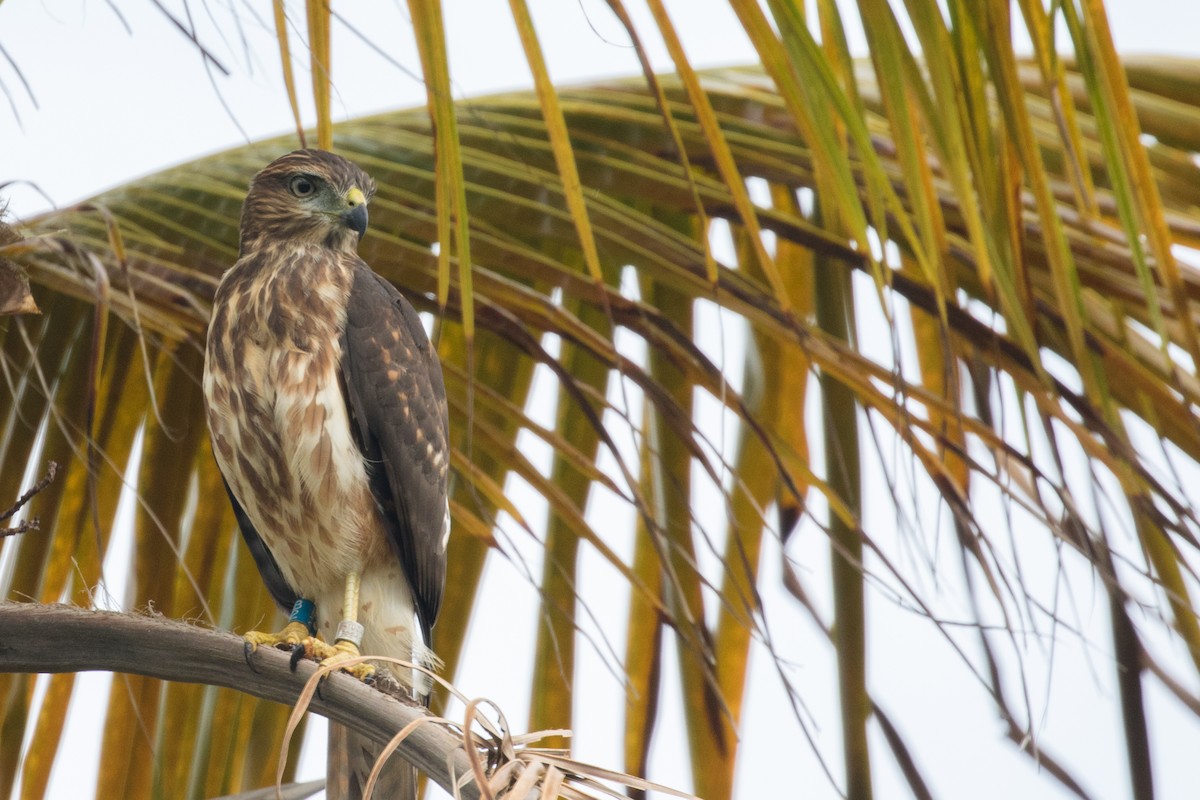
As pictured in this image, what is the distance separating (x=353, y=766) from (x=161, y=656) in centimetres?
83

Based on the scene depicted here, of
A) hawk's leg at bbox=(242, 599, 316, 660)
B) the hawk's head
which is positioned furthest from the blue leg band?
the hawk's head

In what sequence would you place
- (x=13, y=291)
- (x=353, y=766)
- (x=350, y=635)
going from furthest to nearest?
1. (x=350, y=635)
2. (x=353, y=766)
3. (x=13, y=291)

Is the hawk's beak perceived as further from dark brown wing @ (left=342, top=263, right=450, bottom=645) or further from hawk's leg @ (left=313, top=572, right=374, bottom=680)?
hawk's leg @ (left=313, top=572, right=374, bottom=680)

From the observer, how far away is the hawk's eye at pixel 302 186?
111 inches

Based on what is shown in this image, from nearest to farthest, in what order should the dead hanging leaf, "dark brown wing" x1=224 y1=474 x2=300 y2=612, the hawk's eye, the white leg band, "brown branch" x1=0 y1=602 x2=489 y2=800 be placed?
"brown branch" x1=0 y1=602 x2=489 y2=800 < the dead hanging leaf < the white leg band < "dark brown wing" x1=224 y1=474 x2=300 y2=612 < the hawk's eye

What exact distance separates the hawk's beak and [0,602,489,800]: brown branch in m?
1.35

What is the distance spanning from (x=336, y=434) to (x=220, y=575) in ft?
1.59

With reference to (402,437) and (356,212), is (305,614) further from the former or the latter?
(356,212)

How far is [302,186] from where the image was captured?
286cm

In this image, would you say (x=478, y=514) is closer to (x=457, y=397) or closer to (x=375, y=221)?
(x=457, y=397)

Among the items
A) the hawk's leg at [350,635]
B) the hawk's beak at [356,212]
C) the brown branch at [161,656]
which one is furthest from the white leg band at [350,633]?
the brown branch at [161,656]

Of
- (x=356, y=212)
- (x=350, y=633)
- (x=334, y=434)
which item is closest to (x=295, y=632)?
(x=350, y=633)

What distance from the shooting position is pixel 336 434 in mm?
2539

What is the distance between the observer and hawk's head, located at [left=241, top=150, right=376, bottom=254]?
107 inches
